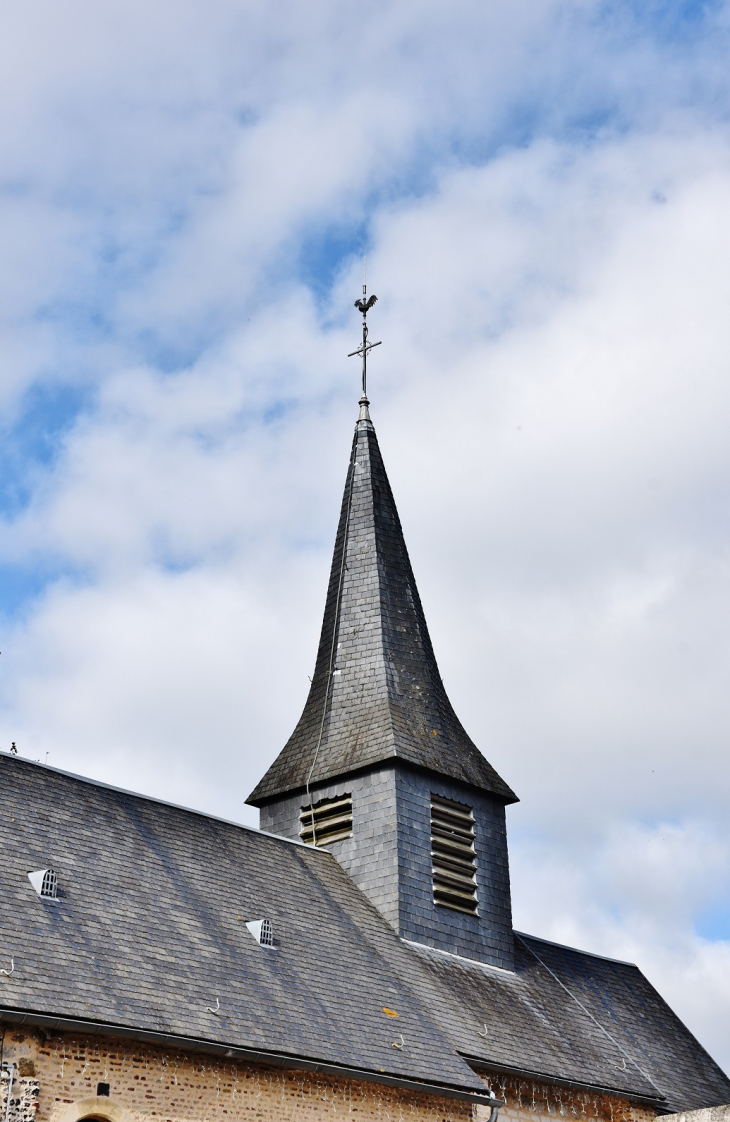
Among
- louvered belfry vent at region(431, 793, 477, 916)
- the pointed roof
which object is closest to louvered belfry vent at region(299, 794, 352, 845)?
the pointed roof

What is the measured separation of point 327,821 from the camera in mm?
21625

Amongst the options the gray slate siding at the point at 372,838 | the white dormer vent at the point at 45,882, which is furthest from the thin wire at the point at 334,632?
the white dormer vent at the point at 45,882

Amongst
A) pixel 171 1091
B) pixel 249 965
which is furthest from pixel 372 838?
pixel 171 1091

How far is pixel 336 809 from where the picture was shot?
21.6 m

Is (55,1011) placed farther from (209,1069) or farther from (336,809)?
(336,809)

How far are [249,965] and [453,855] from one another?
6071 millimetres

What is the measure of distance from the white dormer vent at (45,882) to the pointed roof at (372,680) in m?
7.21

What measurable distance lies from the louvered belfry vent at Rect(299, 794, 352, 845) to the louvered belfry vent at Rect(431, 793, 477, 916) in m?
1.32

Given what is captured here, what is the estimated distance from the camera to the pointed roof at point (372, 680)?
21.8 meters

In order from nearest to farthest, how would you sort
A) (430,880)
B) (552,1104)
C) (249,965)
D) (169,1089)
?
Answer: 1. (169,1089)
2. (249,965)
3. (552,1104)
4. (430,880)

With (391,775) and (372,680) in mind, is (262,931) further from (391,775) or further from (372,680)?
(372,680)

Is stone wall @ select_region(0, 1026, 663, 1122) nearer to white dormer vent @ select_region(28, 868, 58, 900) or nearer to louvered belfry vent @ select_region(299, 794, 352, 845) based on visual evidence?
white dormer vent @ select_region(28, 868, 58, 900)

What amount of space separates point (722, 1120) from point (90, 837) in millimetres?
9516

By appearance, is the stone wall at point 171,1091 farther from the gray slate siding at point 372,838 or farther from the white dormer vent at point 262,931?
the gray slate siding at point 372,838
